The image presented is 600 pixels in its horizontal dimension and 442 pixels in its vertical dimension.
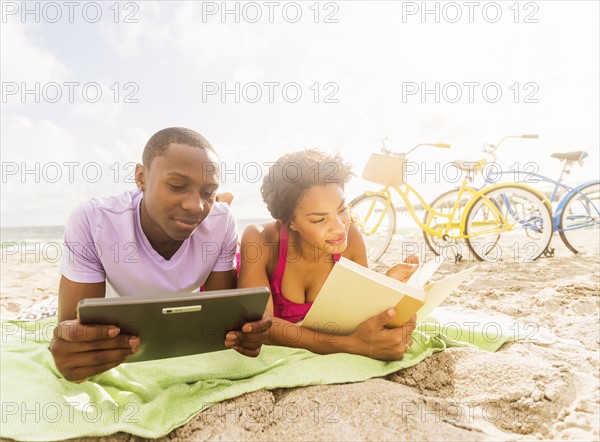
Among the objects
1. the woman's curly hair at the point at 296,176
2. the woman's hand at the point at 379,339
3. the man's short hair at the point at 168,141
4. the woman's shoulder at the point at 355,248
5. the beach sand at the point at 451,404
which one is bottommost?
the beach sand at the point at 451,404

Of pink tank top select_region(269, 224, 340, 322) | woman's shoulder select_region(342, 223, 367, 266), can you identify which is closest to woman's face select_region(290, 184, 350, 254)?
pink tank top select_region(269, 224, 340, 322)

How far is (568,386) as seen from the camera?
4.77ft

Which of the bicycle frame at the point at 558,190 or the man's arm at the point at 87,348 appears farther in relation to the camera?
the bicycle frame at the point at 558,190

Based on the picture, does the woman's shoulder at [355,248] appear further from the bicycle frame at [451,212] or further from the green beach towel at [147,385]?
the bicycle frame at [451,212]

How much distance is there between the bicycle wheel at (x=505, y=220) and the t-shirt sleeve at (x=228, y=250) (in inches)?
154

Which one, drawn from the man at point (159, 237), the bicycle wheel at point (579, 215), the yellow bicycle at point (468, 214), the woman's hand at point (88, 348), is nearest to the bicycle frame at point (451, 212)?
the yellow bicycle at point (468, 214)

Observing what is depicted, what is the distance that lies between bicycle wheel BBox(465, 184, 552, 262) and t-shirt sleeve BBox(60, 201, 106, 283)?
455 cm

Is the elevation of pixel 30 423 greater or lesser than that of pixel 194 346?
lesser

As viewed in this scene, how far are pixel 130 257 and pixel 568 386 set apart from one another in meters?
1.87

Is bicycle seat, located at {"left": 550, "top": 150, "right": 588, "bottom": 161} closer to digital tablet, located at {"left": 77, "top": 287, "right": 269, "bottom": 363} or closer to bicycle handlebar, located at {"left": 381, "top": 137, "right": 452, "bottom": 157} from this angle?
bicycle handlebar, located at {"left": 381, "top": 137, "right": 452, "bottom": 157}

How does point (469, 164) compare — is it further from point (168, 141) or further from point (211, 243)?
point (168, 141)

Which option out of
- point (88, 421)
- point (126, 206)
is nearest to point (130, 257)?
point (126, 206)

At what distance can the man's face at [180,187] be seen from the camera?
165cm

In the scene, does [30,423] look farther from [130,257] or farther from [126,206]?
[126,206]
